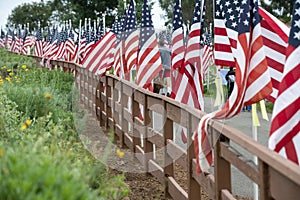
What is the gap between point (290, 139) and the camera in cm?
470

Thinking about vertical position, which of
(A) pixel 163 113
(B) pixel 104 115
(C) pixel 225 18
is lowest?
(B) pixel 104 115

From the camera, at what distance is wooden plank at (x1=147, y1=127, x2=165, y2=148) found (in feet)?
25.9

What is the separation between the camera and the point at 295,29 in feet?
16.2

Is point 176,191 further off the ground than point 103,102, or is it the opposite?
point 103,102

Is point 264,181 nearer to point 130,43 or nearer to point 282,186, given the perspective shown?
point 282,186

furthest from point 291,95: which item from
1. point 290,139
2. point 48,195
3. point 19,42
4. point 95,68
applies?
point 19,42

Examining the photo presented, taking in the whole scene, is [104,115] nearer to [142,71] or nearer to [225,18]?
[142,71]

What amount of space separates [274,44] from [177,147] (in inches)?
69.5

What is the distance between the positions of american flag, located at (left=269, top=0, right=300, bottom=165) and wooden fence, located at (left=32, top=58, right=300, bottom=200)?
35 centimetres

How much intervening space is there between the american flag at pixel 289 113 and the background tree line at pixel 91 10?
85.9 feet

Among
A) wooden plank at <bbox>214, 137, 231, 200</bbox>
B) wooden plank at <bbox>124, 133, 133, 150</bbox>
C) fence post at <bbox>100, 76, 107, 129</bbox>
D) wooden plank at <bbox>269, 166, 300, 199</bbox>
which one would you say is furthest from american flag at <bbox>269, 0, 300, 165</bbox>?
fence post at <bbox>100, 76, 107, 129</bbox>

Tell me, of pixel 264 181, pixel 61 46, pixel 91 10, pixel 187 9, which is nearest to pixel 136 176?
pixel 264 181

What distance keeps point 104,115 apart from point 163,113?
19.5ft

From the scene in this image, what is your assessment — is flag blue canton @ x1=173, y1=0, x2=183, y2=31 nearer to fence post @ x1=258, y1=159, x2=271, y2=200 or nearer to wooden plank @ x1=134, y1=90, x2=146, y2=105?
wooden plank @ x1=134, y1=90, x2=146, y2=105
